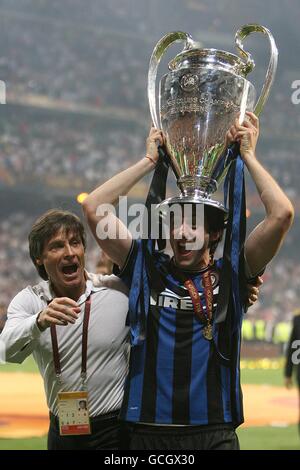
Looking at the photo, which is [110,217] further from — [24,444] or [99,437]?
[24,444]

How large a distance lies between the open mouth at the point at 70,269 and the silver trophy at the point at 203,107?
46cm

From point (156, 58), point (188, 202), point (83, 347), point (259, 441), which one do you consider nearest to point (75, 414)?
point (83, 347)

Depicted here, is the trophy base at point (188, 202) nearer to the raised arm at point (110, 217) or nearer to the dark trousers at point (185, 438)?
the raised arm at point (110, 217)

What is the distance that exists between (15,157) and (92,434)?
20650 mm

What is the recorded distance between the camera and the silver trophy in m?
2.67

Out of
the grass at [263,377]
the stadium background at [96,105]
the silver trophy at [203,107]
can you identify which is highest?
the stadium background at [96,105]

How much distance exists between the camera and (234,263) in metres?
2.38

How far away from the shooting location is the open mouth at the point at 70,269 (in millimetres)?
2674

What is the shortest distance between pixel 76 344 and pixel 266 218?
0.81 meters

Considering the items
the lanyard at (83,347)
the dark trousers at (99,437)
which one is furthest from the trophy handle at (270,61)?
the dark trousers at (99,437)

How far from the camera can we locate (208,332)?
2.39m

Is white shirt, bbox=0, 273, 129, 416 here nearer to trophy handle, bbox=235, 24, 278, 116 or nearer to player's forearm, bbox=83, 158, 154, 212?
player's forearm, bbox=83, 158, 154, 212

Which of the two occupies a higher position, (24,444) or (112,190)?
(112,190)

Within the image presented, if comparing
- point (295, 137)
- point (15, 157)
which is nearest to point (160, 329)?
point (15, 157)
